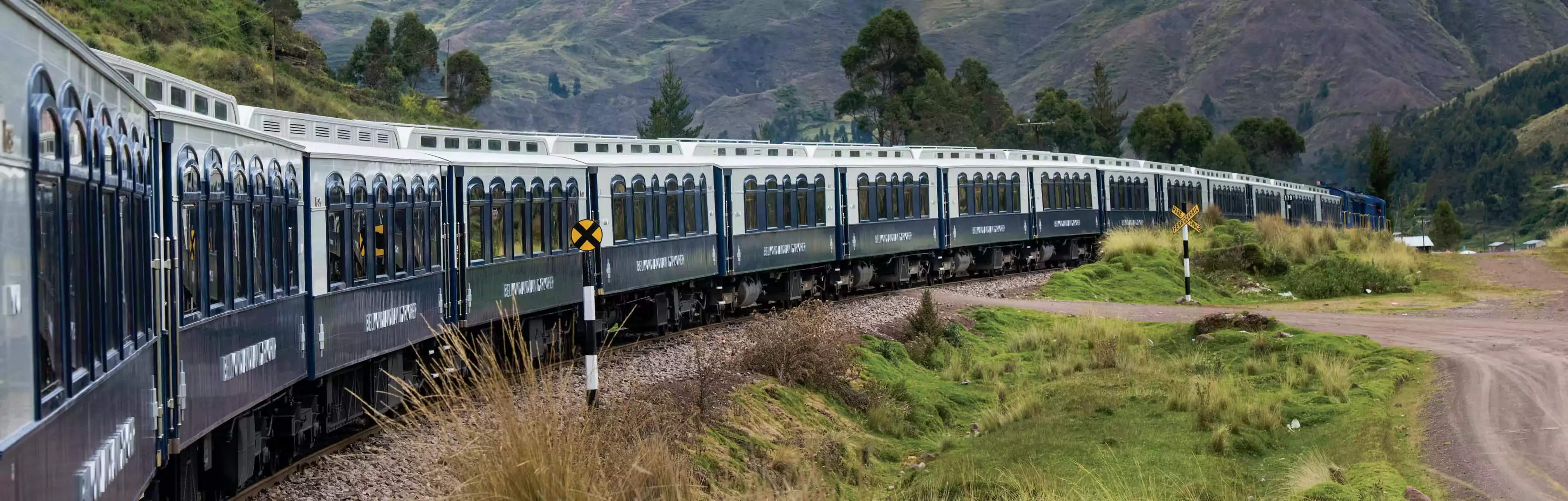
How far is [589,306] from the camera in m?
13.5

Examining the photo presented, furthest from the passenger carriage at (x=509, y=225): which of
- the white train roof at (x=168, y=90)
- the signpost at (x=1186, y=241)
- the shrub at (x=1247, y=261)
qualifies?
the shrub at (x=1247, y=261)

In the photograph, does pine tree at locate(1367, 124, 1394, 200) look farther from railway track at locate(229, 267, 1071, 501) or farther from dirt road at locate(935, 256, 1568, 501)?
dirt road at locate(935, 256, 1568, 501)

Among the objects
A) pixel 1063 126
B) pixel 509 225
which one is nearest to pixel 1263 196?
pixel 509 225

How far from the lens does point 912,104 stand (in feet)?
312

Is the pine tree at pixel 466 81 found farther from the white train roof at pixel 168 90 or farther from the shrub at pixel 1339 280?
the white train roof at pixel 168 90

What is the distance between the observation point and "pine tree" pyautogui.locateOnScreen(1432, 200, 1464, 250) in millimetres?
92312

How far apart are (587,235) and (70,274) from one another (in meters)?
9.37

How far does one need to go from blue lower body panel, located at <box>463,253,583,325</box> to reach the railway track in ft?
2.46

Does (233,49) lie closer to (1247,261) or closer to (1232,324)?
(1247,261)

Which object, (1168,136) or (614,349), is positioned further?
(1168,136)

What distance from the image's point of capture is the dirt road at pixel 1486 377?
11.8 m

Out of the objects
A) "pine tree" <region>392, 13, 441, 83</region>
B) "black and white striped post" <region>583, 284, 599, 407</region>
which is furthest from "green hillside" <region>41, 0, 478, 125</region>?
"black and white striped post" <region>583, 284, 599, 407</region>

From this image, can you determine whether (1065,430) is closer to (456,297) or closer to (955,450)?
(955,450)

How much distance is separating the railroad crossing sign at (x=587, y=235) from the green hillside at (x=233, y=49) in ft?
109
